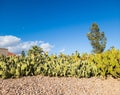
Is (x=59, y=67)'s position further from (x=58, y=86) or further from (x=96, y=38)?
(x=96, y=38)

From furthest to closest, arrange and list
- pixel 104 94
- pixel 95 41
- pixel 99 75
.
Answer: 1. pixel 95 41
2. pixel 99 75
3. pixel 104 94

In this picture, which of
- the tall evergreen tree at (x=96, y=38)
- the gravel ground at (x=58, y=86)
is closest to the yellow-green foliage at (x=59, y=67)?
the gravel ground at (x=58, y=86)

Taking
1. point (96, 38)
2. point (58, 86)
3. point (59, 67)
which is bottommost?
point (58, 86)

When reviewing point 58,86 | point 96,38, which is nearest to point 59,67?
point 58,86

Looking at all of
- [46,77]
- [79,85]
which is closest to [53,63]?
[46,77]

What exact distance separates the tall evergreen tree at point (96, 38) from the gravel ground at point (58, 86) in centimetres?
3220

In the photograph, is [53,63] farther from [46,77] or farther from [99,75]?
[99,75]

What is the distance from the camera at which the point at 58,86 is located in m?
8.66

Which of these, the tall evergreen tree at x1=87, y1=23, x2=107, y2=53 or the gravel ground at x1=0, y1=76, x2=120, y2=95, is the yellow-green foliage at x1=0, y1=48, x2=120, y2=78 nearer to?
the gravel ground at x1=0, y1=76, x2=120, y2=95

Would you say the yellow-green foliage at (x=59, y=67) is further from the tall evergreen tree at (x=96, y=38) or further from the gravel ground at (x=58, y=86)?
the tall evergreen tree at (x=96, y=38)

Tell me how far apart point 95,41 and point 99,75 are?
32.1 metres

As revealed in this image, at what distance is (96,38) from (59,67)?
34.2m

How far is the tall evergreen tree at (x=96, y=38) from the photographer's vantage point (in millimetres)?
42844

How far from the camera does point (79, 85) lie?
366 inches
